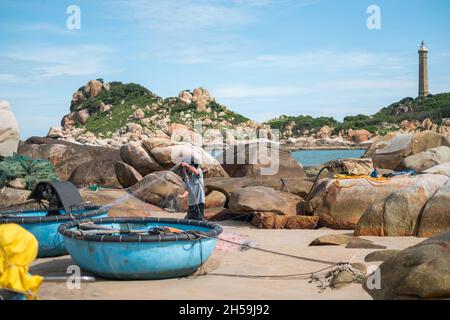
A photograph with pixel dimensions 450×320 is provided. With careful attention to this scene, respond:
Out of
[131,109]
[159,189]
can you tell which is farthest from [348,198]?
[131,109]

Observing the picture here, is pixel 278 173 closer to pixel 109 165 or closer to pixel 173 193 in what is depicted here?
pixel 173 193

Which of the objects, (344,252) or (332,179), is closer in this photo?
(344,252)

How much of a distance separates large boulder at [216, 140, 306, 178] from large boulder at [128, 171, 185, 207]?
3.11m

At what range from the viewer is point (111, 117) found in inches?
3403

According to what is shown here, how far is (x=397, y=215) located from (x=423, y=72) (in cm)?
9157

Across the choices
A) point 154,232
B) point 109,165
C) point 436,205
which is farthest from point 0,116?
point 436,205

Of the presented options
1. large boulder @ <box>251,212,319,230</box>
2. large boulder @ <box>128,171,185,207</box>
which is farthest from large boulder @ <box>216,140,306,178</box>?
large boulder @ <box>251,212,319,230</box>

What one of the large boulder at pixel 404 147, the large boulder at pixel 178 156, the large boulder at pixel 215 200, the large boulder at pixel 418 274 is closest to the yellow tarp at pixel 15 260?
the large boulder at pixel 418 274

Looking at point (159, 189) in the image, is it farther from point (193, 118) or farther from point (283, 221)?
point (193, 118)

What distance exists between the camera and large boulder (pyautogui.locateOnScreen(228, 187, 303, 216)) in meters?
13.3

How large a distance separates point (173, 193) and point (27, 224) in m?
7.00

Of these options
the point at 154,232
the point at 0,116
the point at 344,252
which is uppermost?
the point at 0,116

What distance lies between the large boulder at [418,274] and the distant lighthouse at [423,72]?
3450 inches

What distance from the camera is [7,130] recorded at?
18062mm
